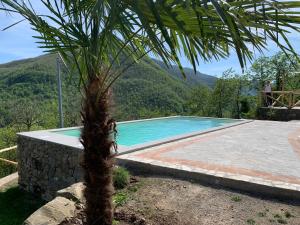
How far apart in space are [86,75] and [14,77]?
52.1 m

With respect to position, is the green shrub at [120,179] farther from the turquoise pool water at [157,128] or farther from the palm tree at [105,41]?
the turquoise pool water at [157,128]

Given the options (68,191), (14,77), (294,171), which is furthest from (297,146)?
(14,77)

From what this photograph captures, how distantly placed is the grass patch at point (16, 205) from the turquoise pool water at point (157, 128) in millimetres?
2257

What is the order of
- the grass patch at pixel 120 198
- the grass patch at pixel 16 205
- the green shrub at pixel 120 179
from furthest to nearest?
the grass patch at pixel 16 205, the green shrub at pixel 120 179, the grass patch at pixel 120 198

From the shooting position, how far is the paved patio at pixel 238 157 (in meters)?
6.16

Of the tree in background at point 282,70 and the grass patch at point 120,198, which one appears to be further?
the tree in background at point 282,70

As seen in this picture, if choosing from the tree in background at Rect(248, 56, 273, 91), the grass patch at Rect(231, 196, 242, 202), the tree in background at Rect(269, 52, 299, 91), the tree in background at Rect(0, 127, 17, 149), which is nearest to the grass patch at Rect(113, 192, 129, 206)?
the grass patch at Rect(231, 196, 242, 202)

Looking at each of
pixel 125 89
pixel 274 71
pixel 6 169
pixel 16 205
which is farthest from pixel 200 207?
pixel 125 89

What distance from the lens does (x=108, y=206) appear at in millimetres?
4293

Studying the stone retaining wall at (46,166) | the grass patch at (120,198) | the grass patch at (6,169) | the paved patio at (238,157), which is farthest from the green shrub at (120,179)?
the grass patch at (6,169)

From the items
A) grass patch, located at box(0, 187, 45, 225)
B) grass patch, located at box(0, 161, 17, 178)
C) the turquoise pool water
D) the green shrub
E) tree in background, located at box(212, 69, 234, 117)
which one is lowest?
grass patch, located at box(0, 187, 45, 225)

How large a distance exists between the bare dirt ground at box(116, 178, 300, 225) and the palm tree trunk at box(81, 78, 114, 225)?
2.28ft

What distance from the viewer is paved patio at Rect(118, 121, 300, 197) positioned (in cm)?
616

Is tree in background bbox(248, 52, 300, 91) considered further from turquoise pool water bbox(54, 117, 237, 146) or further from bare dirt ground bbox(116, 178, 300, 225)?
bare dirt ground bbox(116, 178, 300, 225)
